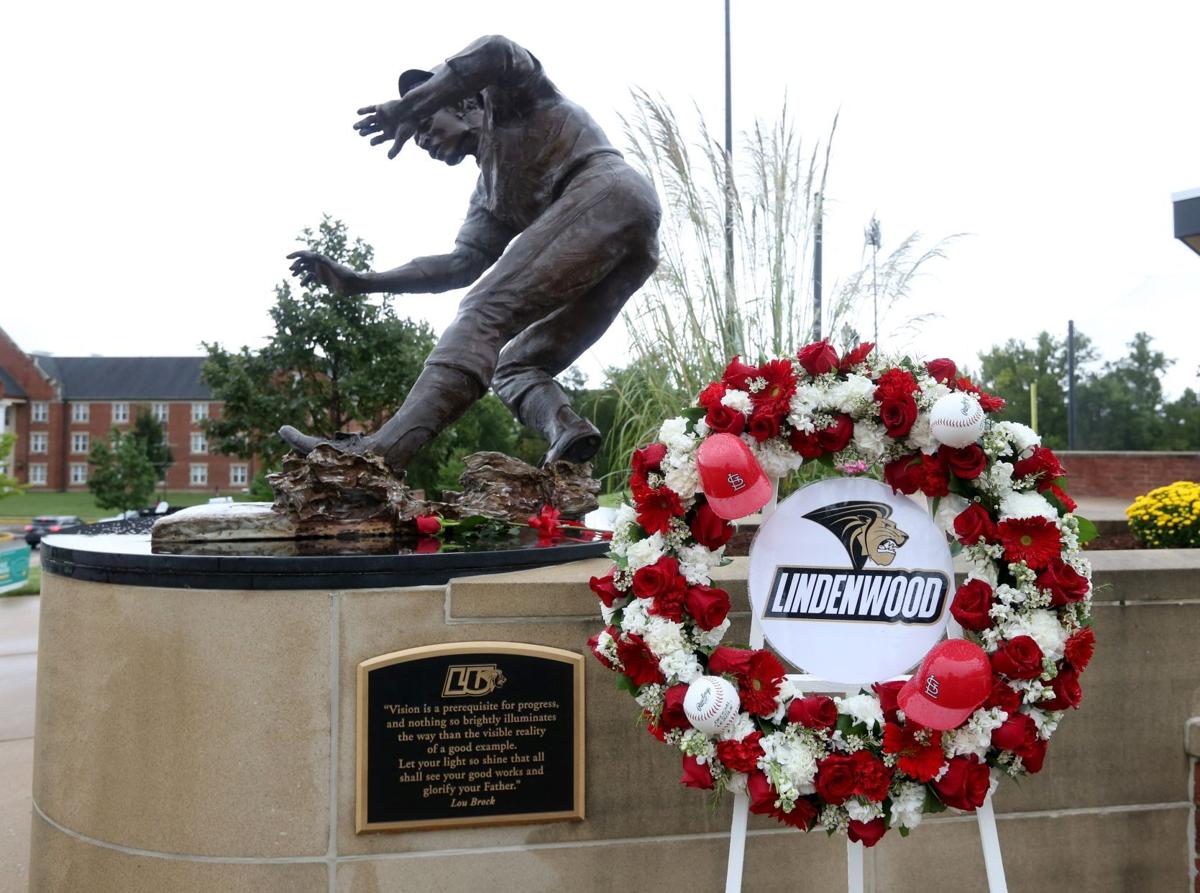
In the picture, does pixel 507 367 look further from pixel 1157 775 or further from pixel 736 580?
pixel 1157 775

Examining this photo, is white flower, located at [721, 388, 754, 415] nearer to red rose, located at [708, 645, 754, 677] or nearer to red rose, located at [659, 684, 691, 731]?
red rose, located at [708, 645, 754, 677]

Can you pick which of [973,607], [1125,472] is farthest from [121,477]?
[973,607]

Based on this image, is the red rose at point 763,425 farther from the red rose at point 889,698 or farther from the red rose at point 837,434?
the red rose at point 889,698

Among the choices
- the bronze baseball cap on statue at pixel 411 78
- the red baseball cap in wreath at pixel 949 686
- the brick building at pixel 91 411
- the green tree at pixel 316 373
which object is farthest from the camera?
the brick building at pixel 91 411

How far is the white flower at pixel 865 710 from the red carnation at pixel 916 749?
47mm

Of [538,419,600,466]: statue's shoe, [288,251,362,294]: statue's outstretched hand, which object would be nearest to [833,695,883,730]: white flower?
[538,419,600,466]: statue's shoe

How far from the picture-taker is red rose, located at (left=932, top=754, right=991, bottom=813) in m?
2.14

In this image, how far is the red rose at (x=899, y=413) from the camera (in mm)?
2324

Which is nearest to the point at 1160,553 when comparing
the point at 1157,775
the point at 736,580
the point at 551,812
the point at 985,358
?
the point at 1157,775

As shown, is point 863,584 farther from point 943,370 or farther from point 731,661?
point 943,370

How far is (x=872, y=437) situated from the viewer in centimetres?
240

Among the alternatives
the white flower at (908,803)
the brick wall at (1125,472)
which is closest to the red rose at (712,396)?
the white flower at (908,803)

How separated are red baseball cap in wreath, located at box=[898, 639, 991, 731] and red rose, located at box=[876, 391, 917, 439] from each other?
1.69 feet

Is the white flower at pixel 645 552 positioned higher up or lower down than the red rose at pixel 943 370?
lower down
